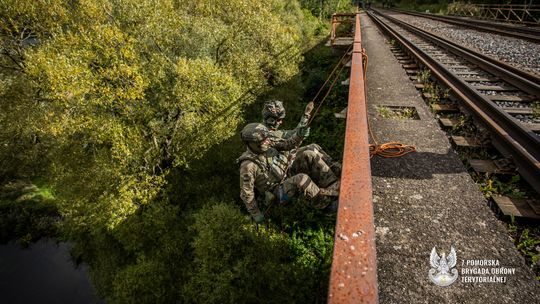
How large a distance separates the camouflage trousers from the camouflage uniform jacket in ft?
0.79

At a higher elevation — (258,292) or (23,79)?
(23,79)

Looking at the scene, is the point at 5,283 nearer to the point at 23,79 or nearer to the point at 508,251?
the point at 23,79

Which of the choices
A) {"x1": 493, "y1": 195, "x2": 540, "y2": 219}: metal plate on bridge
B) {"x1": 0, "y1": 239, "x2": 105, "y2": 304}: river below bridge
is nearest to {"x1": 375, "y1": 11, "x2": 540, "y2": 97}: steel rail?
{"x1": 493, "y1": 195, "x2": 540, "y2": 219}: metal plate on bridge

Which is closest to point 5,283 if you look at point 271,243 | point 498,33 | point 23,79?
point 23,79

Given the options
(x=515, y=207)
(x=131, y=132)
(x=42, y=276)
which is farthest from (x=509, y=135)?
(x=42, y=276)

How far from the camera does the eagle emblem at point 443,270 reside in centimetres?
246

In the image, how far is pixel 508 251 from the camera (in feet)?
8.75

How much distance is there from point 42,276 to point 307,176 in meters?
20.1

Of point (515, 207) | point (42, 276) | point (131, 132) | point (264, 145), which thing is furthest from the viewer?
point (42, 276)

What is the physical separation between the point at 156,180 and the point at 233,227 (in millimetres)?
6480

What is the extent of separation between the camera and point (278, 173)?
213 inches

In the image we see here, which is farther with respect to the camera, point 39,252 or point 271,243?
point 39,252

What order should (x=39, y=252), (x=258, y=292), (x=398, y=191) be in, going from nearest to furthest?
(x=398, y=191) → (x=258, y=292) → (x=39, y=252)

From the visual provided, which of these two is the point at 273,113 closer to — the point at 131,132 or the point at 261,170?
the point at 261,170
